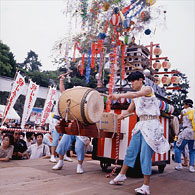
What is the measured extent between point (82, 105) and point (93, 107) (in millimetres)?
181

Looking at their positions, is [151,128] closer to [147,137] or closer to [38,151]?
[147,137]

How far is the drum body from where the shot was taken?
3053 millimetres

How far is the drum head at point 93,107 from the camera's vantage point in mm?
3043

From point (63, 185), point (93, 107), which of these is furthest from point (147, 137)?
point (63, 185)

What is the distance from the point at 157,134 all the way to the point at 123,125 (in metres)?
1.04

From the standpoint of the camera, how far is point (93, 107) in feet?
10.3

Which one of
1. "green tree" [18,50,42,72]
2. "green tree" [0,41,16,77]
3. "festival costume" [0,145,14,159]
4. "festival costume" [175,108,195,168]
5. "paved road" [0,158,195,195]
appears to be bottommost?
"paved road" [0,158,195,195]

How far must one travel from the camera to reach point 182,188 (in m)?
3.11

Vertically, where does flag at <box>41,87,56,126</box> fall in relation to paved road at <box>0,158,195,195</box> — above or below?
above

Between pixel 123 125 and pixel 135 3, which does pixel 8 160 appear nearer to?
pixel 123 125

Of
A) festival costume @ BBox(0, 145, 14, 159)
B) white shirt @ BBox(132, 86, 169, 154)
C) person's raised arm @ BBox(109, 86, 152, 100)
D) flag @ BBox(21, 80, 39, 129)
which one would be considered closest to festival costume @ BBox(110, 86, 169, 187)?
white shirt @ BBox(132, 86, 169, 154)

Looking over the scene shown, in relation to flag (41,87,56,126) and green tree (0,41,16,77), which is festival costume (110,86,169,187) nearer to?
flag (41,87,56,126)

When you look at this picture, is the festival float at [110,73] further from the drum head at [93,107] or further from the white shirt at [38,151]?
the white shirt at [38,151]

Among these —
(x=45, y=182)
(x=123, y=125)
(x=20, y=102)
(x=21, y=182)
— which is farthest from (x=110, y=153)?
(x=20, y=102)
